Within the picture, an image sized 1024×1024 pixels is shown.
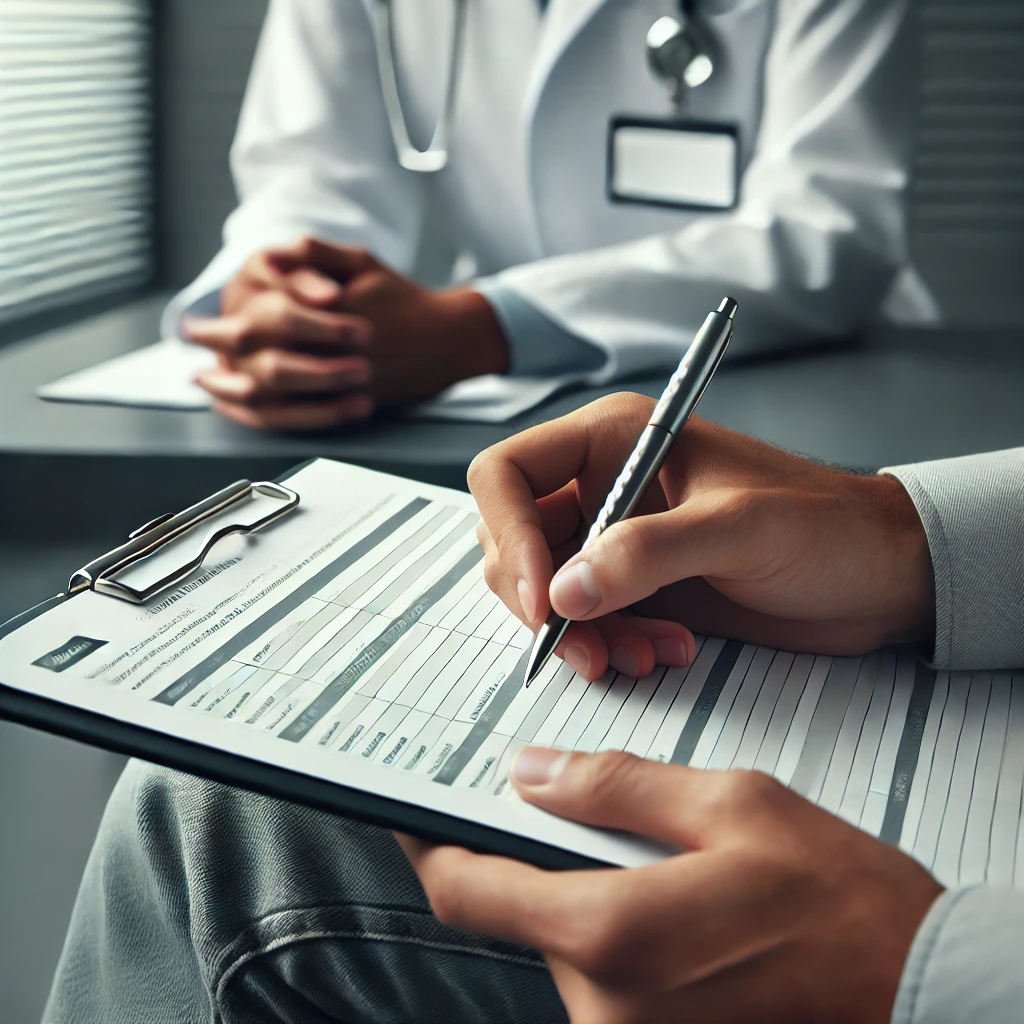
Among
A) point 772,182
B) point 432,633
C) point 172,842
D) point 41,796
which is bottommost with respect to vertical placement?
point 41,796

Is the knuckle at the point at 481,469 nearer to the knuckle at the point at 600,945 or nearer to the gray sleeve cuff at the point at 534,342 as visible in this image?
the knuckle at the point at 600,945

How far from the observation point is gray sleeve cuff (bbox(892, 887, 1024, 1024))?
0.82 feet

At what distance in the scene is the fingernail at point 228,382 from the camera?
2.39ft

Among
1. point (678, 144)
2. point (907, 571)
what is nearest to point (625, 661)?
point (907, 571)

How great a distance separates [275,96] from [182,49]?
0.43 metres

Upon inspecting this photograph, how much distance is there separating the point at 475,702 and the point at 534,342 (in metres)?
0.53

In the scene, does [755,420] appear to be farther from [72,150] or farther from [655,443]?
[72,150]

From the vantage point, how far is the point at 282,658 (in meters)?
0.34

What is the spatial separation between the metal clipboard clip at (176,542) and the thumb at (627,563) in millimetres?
158

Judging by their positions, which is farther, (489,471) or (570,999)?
(489,471)

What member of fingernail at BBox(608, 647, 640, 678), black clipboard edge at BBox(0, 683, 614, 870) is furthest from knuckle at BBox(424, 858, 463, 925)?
fingernail at BBox(608, 647, 640, 678)

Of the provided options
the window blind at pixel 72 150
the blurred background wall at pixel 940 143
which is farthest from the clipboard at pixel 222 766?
the blurred background wall at pixel 940 143

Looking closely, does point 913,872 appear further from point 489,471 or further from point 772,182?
point 772,182

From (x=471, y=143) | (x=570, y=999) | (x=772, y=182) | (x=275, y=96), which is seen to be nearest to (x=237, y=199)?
(x=275, y=96)
